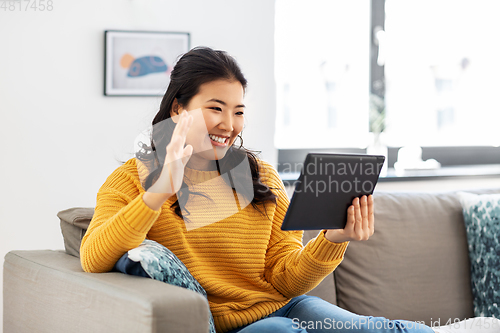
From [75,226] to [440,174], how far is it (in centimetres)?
207

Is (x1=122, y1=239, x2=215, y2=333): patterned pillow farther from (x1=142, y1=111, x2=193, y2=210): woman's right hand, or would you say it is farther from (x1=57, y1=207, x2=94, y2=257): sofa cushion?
(x1=57, y1=207, x2=94, y2=257): sofa cushion

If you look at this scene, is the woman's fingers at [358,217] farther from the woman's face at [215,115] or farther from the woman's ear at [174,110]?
the woman's ear at [174,110]

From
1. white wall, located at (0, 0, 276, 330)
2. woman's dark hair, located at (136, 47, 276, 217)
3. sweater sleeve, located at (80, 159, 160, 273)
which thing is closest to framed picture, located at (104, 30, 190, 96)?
white wall, located at (0, 0, 276, 330)

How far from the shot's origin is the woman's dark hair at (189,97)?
4.54 ft

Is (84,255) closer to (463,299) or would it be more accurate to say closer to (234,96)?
(234,96)

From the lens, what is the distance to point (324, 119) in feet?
9.64

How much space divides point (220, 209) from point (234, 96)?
0.32 meters

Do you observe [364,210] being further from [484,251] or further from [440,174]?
[440,174]

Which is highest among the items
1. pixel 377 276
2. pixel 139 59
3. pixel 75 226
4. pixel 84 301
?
pixel 139 59

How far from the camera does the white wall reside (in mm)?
2104

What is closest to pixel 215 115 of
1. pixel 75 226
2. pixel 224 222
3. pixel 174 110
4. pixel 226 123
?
pixel 226 123

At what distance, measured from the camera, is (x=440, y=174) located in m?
2.81

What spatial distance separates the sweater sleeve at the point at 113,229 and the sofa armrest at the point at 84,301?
0.04 m

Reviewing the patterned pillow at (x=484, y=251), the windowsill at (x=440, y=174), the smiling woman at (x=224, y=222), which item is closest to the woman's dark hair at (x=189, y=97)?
the smiling woman at (x=224, y=222)
